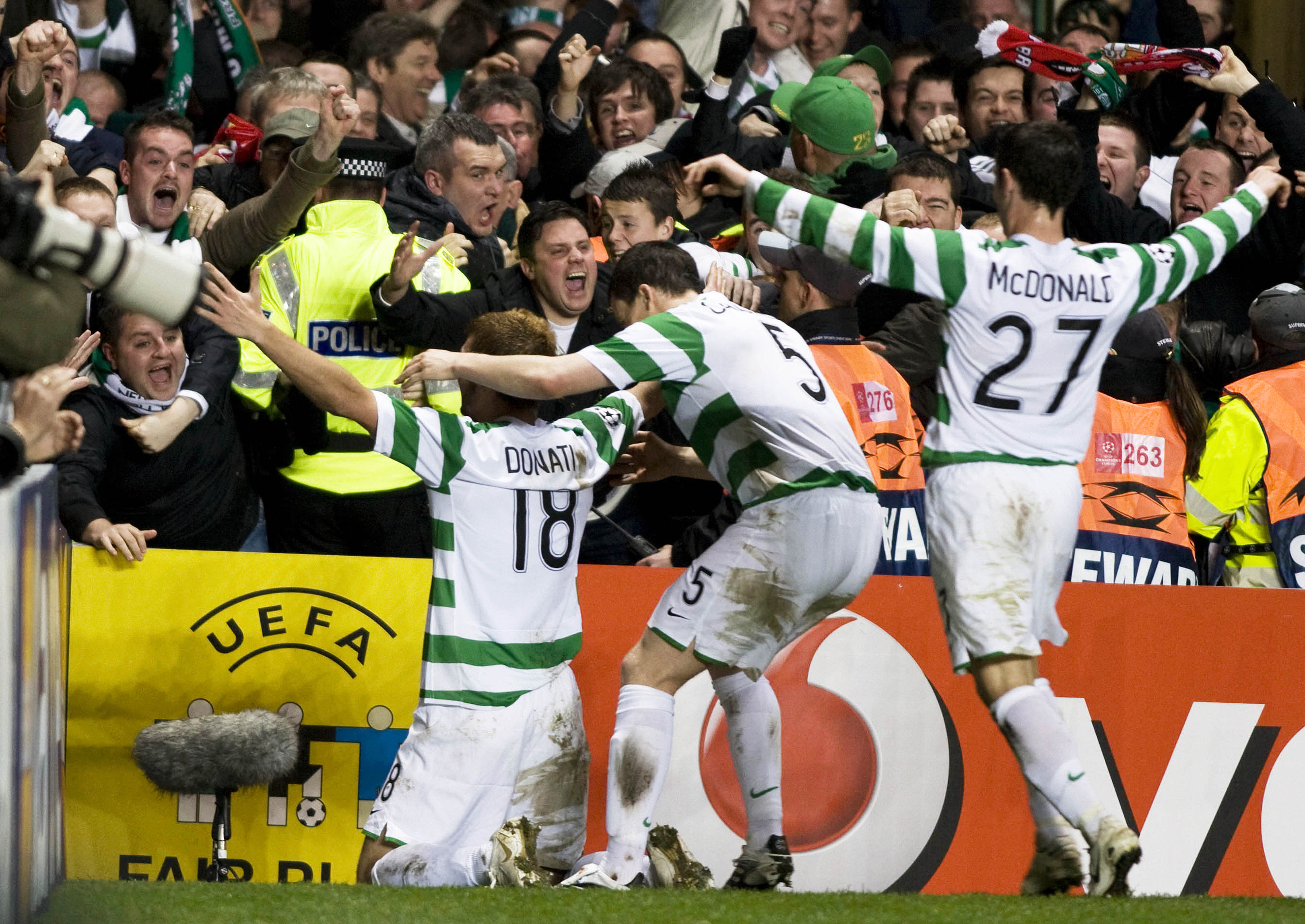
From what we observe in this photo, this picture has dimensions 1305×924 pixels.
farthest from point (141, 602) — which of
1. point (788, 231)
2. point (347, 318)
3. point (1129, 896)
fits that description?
point (1129, 896)

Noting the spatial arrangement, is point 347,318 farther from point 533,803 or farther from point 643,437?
point 533,803

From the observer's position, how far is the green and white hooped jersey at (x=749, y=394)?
5203 millimetres

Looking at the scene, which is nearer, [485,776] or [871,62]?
[485,776]

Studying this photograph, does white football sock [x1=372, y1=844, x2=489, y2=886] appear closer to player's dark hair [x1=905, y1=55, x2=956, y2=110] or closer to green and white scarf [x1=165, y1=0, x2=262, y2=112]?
green and white scarf [x1=165, y1=0, x2=262, y2=112]

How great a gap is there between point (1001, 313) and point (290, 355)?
2173 mm

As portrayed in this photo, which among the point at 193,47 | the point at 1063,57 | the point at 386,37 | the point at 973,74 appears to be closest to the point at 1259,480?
the point at 1063,57

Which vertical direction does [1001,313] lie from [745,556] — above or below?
above

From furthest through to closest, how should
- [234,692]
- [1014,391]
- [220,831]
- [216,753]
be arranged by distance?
[234,692] < [220,831] < [216,753] < [1014,391]

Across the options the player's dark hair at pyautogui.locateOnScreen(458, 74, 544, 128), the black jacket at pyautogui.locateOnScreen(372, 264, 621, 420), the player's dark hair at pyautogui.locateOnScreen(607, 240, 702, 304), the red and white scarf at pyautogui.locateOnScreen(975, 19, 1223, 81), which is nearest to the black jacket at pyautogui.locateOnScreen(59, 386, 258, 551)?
the black jacket at pyautogui.locateOnScreen(372, 264, 621, 420)

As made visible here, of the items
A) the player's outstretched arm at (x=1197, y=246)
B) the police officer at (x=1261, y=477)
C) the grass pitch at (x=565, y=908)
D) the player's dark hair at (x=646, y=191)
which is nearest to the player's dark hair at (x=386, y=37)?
the player's dark hair at (x=646, y=191)

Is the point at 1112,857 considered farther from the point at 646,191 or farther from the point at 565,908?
the point at 646,191

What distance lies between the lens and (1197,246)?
17.7ft

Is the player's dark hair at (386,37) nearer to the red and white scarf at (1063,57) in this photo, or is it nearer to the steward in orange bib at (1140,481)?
the red and white scarf at (1063,57)

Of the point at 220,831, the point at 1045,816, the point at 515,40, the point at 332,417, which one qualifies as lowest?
the point at 220,831
